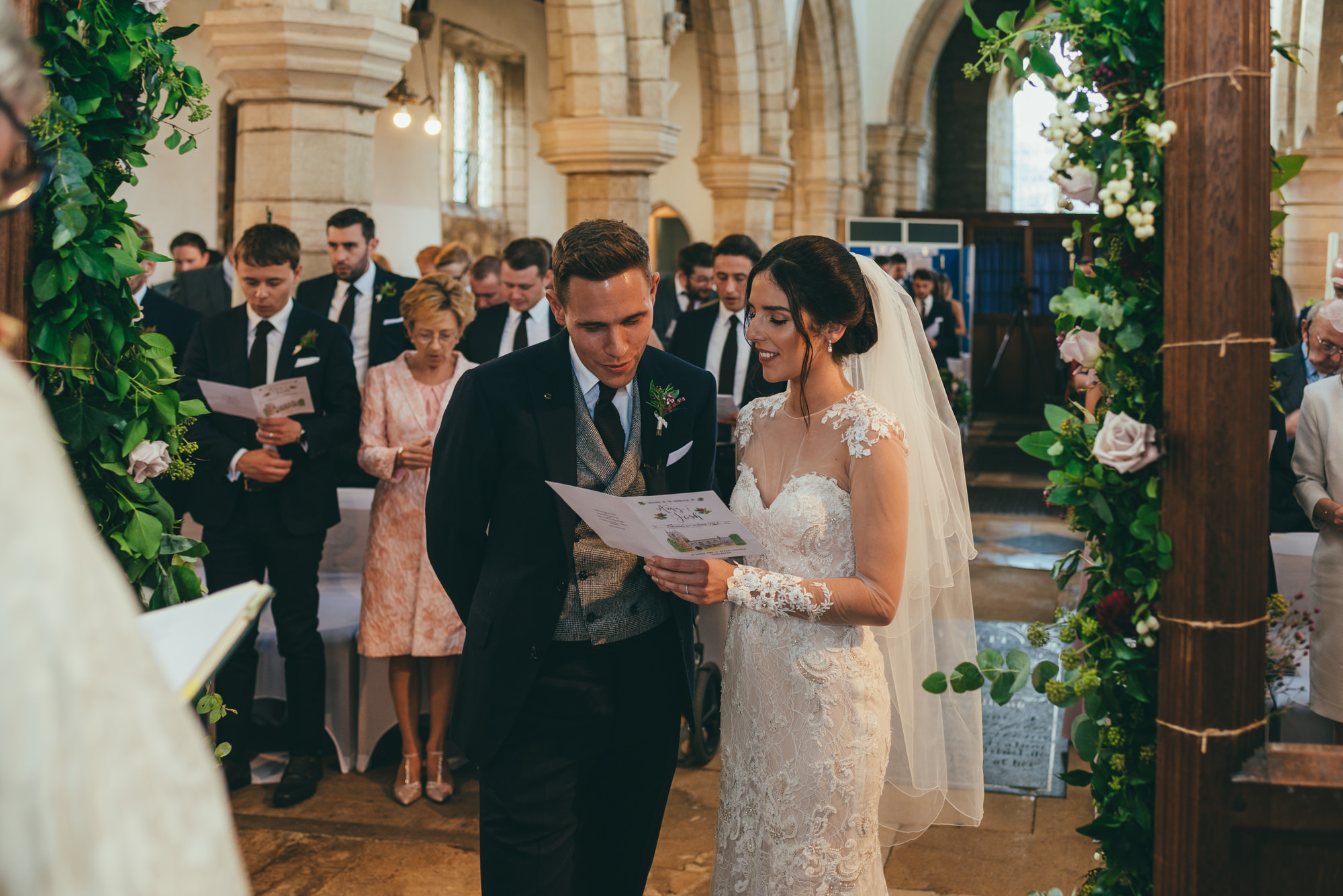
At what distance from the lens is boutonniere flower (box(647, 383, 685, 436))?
2.10 metres

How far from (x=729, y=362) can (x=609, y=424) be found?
8.98ft

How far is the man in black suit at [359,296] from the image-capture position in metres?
4.59

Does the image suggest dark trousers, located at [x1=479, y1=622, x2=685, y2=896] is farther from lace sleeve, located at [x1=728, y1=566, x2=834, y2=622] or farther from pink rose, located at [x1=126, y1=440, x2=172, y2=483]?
pink rose, located at [x1=126, y1=440, x2=172, y2=483]

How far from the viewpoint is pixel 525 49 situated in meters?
13.9

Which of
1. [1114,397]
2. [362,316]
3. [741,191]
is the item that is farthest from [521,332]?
[741,191]

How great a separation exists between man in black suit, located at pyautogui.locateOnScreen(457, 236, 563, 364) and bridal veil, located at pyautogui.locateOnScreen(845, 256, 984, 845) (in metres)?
2.53

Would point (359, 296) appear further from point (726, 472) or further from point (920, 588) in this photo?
point (920, 588)

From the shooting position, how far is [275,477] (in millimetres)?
3525

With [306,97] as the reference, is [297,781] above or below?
below

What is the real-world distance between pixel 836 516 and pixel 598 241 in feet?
2.19

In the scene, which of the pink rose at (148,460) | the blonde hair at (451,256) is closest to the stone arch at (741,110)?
the blonde hair at (451,256)

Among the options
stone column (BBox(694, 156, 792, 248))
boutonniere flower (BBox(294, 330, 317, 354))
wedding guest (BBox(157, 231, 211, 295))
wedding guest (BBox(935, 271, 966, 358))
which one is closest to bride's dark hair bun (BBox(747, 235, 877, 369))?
boutonniere flower (BBox(294, 330, 317, 354))

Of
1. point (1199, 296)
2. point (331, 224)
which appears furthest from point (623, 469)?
point (331, 224)

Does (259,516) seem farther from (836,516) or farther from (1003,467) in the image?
(1003,467)
